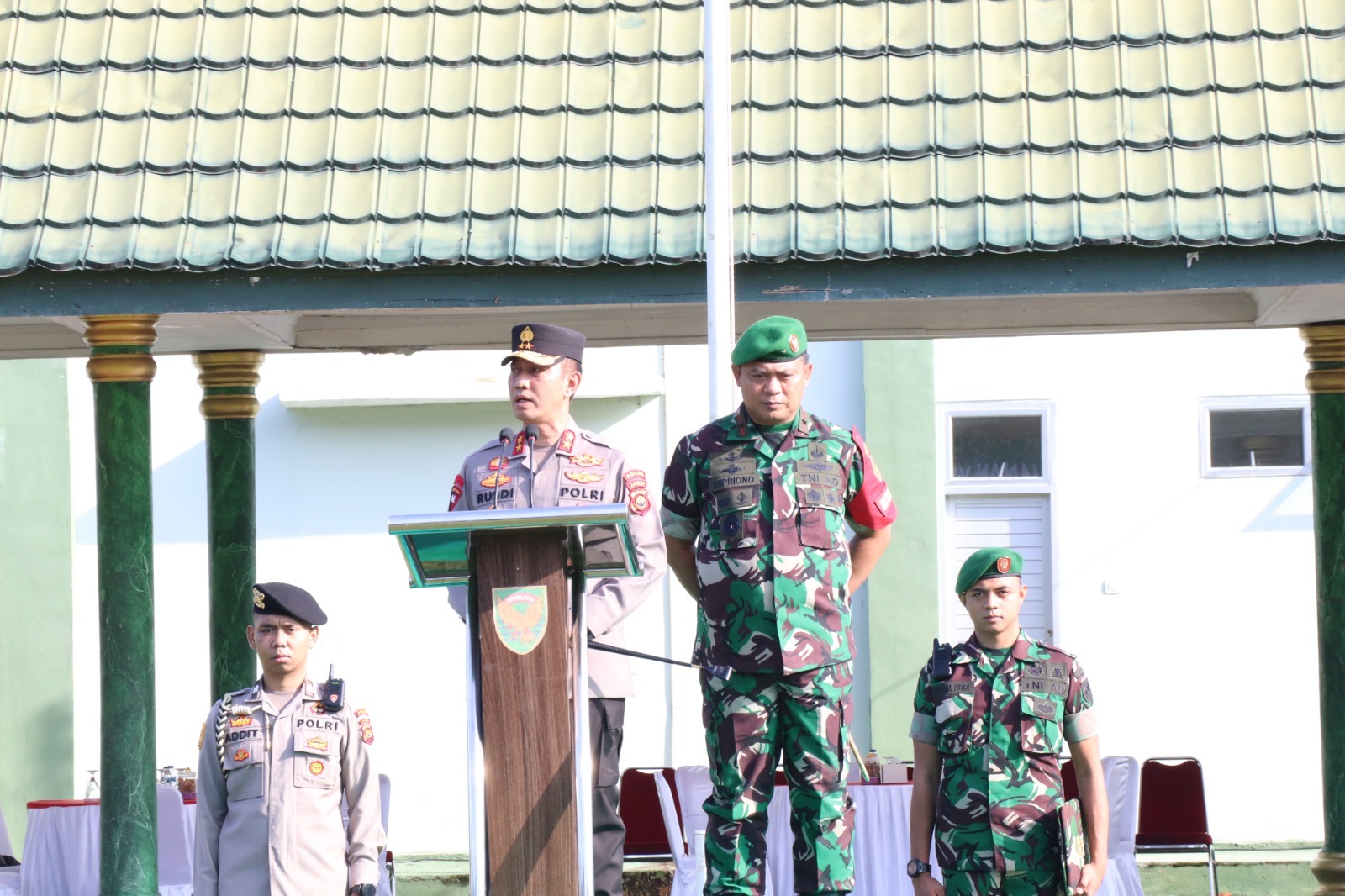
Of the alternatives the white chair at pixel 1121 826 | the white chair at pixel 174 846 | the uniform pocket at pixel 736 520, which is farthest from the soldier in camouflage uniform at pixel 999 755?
the white chair at pixel 174 846

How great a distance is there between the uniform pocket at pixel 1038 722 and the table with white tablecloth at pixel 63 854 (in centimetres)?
491

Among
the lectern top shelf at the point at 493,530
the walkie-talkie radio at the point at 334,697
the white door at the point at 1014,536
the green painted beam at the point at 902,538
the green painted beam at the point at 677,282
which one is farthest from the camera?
the white door at the point at 1014,536

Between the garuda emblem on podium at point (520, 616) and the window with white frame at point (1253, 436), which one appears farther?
the window with white frame at point (1253, 436)

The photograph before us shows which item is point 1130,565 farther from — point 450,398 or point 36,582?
point 36,582

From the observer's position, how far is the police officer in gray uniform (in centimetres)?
503

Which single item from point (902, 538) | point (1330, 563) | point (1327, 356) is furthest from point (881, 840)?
point (902, 538)

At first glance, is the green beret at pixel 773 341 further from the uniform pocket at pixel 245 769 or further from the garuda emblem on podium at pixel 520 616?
the uniform pocket at pixel 245 769

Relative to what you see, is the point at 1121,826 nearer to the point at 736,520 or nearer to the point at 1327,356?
the point at 1327,356

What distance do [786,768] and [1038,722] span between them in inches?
35.6

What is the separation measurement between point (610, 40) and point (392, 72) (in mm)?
864

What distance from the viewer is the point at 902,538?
13.4 metres

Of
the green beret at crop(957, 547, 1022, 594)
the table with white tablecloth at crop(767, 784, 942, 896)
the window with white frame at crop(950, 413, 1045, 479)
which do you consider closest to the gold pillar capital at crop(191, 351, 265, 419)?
the table with white tablecloth at crop(767, 784, 942, 896)

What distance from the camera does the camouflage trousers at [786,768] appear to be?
4.78 meters

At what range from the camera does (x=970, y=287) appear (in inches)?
261
